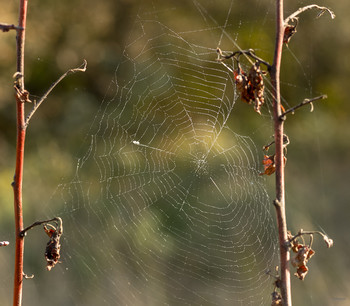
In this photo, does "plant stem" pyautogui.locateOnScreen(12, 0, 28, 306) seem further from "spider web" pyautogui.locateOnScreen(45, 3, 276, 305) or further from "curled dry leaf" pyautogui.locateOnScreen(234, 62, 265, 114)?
"spider web" pyautogui.locateOnScreen(45, 3, 276, 305)

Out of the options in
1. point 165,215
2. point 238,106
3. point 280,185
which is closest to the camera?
point 280,185

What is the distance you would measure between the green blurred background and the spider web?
0.25 m

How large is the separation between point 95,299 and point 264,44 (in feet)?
7.08

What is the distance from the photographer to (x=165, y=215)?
3543 millimetres

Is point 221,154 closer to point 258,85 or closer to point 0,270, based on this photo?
point 0,270

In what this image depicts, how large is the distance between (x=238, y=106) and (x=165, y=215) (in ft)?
3.80

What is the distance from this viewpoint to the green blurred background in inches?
148

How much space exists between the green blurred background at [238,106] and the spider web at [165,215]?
25cm

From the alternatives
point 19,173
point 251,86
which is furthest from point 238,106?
point 19,173

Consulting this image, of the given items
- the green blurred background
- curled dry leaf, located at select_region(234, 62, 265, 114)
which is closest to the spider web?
the green blurred background

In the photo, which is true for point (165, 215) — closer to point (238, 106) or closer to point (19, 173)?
point (238, 106)

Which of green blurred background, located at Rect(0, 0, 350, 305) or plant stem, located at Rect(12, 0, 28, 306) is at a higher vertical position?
green blurred background, located at Rect(0, 0, 350, 305)

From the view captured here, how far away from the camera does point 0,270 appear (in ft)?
10.3

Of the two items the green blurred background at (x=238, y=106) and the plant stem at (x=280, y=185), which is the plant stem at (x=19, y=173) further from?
the green blurred background at (x=238, y=106)
